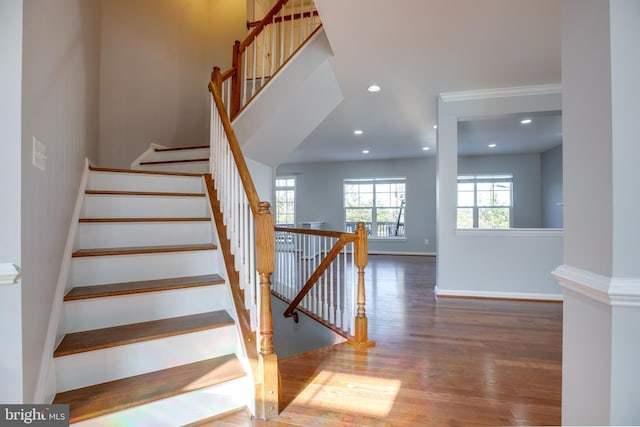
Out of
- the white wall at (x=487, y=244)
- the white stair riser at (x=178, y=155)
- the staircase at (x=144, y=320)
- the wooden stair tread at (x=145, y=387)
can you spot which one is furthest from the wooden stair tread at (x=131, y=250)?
the white wall at (x=487, y=244)

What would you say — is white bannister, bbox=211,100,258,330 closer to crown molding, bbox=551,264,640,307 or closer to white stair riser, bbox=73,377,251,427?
white stair riser, bbox=73,377,251,427

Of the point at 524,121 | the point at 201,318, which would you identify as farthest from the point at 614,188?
the point at 524,121

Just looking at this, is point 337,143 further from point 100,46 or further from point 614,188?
point 614,188

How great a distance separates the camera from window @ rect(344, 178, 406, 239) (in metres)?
8.35

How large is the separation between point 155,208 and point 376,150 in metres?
5.66

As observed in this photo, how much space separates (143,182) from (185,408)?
1.89 m

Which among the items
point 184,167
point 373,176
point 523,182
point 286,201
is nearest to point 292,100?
point 184,167

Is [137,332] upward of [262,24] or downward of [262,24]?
downward

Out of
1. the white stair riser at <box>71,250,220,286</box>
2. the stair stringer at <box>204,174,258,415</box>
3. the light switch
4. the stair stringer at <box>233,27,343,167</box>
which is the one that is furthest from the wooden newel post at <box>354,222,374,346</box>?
the light switch

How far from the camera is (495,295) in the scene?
3.80m

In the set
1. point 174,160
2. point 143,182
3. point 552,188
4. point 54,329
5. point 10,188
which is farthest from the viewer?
point 552,188

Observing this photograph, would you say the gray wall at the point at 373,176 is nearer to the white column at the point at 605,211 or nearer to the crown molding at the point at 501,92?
the crown molding at the point at 501,92

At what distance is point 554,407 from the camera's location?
1.62 metres

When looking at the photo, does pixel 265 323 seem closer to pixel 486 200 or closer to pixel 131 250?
pixel 131 250
